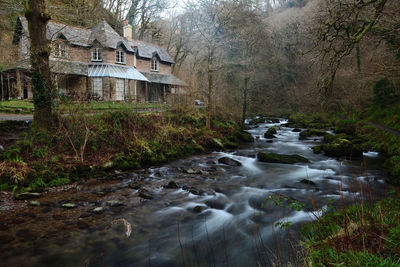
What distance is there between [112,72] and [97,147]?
1928 centimetres

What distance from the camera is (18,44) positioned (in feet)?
87.4

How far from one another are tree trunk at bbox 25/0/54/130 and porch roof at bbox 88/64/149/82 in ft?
56.3

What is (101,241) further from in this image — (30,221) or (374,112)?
(374,112)

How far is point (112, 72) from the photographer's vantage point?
1091 inches

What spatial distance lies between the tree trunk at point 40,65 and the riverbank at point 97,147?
668 mm

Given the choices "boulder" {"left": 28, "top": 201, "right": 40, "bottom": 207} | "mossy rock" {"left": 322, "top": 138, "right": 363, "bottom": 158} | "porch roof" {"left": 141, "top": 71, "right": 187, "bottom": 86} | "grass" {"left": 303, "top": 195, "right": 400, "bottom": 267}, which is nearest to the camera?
"grass" {"left": 303, "top": 195, "right": 400, "bottom": 267}

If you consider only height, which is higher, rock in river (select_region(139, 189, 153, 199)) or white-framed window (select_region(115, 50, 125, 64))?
white-framed window (select_region(115, 50, 125, 64))

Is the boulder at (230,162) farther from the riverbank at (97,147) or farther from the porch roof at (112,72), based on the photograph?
the porch roof at (112,72)

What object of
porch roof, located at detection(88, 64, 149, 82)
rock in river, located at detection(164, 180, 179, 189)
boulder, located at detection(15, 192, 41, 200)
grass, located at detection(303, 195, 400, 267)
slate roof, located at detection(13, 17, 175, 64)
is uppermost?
slate roof, located at detection(13, 17, 175, 64)

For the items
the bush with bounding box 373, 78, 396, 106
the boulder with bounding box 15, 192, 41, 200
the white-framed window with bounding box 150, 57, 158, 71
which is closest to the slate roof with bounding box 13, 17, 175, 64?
the white-framed window with bounding box 150, 57, 158, 71

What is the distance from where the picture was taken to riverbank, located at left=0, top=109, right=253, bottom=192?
26.9 feet

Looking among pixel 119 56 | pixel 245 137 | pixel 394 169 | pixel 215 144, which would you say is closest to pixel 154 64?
pixel 119 56

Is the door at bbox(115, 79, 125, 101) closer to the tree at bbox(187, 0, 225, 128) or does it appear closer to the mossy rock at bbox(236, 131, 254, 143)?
the tree at bbox(187, 0, 225, 128)

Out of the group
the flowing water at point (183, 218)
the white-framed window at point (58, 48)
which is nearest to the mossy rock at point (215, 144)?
the flowing water at point (183, 218)
